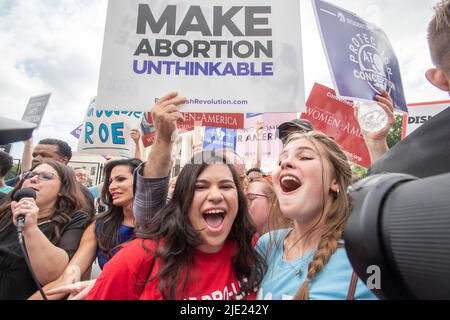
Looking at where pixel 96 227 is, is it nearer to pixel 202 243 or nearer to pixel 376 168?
pixel 202 243

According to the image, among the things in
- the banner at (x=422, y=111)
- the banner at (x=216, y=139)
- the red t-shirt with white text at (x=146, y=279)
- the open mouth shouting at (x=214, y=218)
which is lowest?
the red t-shirt with white text at (x=146, y=279)

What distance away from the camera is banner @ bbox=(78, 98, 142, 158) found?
260cm

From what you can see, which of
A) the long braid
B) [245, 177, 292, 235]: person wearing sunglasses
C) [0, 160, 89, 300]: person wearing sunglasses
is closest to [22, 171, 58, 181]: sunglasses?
[0, 160, 89, 300]: person wearing sunglasses

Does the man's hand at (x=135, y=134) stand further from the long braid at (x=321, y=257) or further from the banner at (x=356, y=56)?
the long braid at (x=321, y=257)

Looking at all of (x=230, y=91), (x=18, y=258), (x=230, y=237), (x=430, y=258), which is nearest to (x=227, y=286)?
(x=230, y=237)

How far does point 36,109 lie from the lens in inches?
176

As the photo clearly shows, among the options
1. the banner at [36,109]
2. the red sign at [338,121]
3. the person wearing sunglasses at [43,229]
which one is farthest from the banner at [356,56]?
the banner at [36,109]

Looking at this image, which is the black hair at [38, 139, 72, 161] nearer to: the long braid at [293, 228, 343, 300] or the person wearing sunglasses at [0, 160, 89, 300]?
the person wearing sunglasses at [0, 160, 89, 300]

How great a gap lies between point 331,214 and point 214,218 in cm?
62

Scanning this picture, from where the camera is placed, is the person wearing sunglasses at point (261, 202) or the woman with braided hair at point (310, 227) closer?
the woman with braided hair at point (310, 227)

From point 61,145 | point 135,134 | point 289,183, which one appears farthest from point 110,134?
point 289,183

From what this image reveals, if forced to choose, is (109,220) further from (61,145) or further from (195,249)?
(61,145)

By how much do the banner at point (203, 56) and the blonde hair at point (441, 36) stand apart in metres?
0.82

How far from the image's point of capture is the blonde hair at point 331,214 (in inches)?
49.1
